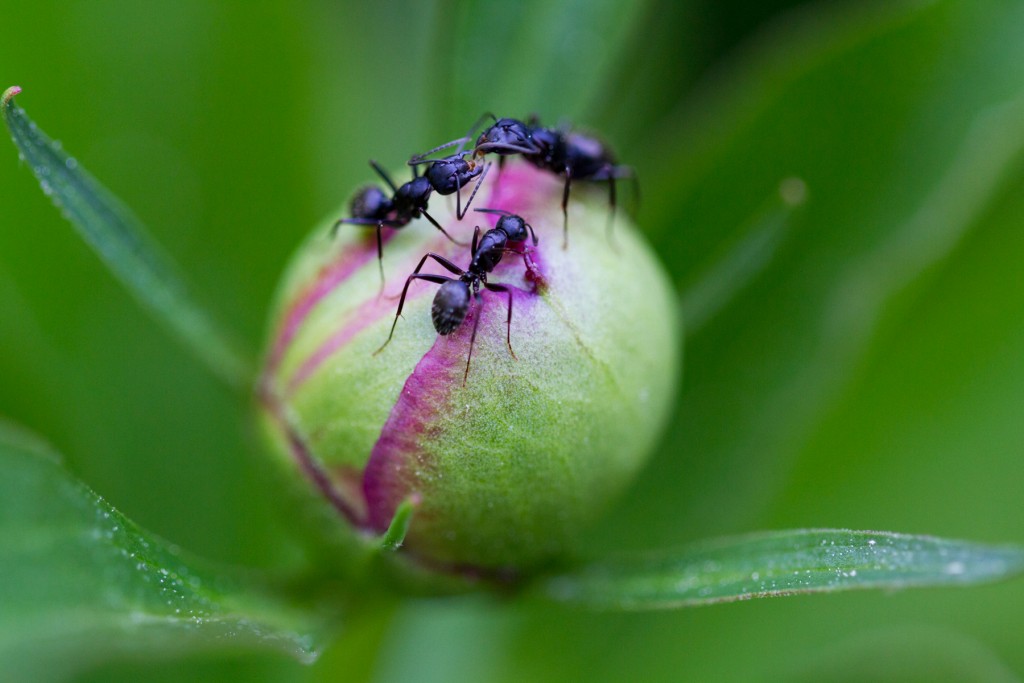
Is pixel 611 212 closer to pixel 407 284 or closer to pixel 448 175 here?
pixel 448 175

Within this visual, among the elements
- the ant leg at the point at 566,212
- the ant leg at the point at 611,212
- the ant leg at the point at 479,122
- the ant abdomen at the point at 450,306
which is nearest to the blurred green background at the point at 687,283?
the ant leg at the point at 479,122

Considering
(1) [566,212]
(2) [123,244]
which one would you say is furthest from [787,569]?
(2) [123,244]

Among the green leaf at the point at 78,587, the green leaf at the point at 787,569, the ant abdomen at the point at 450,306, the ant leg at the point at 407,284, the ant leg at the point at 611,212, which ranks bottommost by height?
the green leaf at the point at 78,587

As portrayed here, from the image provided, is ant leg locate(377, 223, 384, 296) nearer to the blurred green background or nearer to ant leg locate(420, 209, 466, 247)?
ant leg locate(420, 209, 466, 247)

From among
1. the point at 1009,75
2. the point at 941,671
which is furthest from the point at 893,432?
the point at 1009,75

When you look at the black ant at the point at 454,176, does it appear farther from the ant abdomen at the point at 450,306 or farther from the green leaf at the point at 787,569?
the green leaf at the point at 787,569

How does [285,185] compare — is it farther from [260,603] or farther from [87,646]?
[87,646]

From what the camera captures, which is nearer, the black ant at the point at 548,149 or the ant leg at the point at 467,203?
the ant leg at the point at 467,203

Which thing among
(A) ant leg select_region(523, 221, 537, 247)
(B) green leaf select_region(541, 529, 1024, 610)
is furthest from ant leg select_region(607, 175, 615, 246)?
(B) green leaf select_region(541, 529, 1024, 610)
